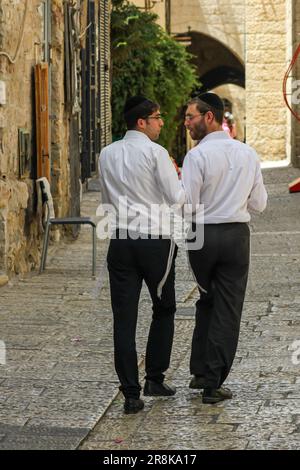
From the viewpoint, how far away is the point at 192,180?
6.54m

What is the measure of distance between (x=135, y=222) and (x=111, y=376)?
1187mm

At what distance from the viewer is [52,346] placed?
8133 mm

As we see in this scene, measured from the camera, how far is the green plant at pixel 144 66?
80.9 ft

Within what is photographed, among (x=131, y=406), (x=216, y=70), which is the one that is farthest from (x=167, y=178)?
(x=216, y=70)

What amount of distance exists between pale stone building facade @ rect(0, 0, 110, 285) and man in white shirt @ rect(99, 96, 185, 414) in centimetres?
444

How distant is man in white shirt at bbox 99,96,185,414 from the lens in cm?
639

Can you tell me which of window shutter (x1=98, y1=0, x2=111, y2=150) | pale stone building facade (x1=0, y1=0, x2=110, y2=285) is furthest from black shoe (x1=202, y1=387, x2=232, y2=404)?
window shutter (x1=98, y1=0, x2=111, y2=150)

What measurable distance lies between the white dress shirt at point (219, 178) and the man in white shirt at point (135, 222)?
0.56 ft

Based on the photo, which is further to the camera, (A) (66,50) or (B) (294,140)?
(B) (294,140)

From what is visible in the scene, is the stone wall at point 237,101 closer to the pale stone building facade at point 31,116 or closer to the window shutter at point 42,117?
the pale stone building facade at point 31,116
